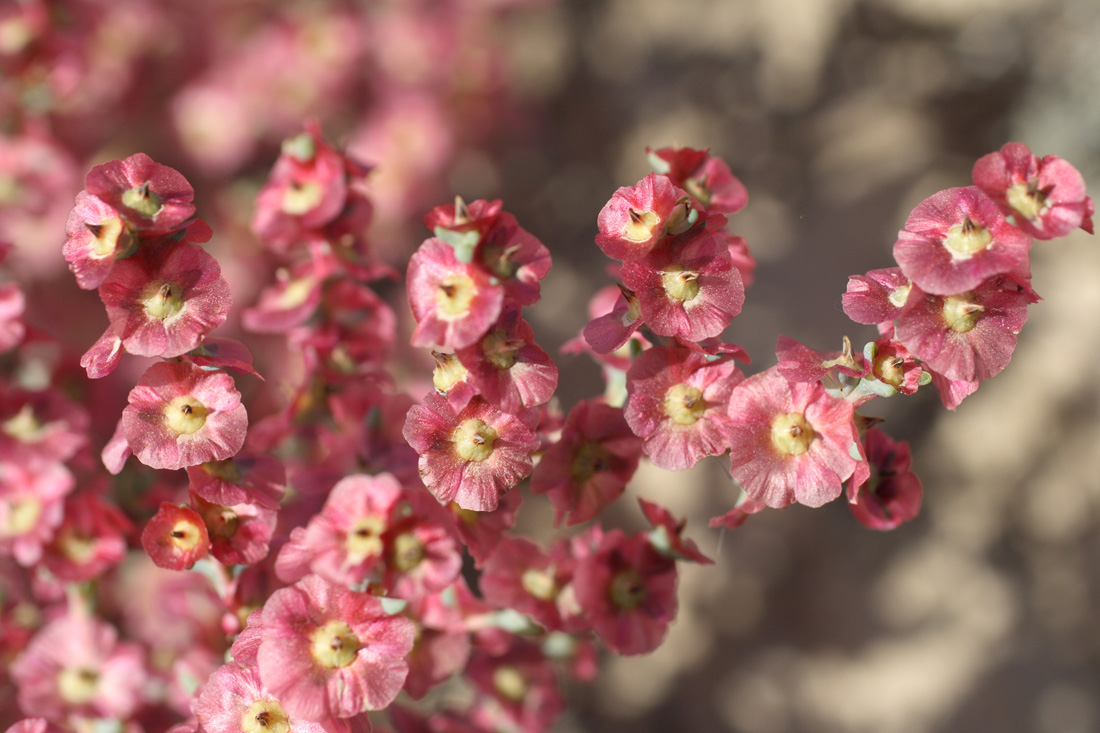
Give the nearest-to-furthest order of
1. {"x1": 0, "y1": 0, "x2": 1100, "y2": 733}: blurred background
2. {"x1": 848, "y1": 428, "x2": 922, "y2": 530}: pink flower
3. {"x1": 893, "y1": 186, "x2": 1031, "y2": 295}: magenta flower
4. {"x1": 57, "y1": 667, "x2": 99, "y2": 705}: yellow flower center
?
{"x1": 893, "y1": 186, "x2": 1031, "y2": 295}: magenta flower < {"x1": 848, "y1": 428, "x2": 922, "y2": 530}: pink flower < {"x1": 57, "y1": 667, "x2": 99, "y2": 705}: yellow flower center < {"x1": 0, "y1": 0, "x2": 1100, "y2": 733}: blurred background

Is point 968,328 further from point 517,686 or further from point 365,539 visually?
point 517,686

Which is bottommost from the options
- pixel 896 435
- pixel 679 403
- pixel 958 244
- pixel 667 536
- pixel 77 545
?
pixel 896 435

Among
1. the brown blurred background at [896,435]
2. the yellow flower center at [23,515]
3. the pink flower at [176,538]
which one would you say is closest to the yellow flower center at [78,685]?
the yellow flower center at [23,515]

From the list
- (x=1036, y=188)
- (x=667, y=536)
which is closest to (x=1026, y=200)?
(x=1036, y=188)

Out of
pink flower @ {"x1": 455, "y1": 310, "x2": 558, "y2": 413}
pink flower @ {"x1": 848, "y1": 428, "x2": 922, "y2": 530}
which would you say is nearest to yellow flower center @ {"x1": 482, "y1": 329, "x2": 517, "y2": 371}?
pink flower @ {"x1": 455, "y1": 310, "x2": 558, "y2": 413}

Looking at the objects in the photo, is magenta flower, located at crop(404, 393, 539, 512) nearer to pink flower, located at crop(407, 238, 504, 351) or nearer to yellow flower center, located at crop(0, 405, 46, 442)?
pink flower, located at crop(407, 238, 504, 351)

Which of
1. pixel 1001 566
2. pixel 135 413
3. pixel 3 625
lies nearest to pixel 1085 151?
pixel 1001 566
